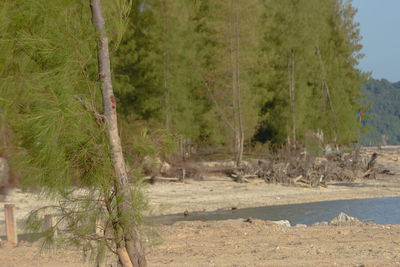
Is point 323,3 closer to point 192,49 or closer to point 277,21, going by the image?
point 277,21

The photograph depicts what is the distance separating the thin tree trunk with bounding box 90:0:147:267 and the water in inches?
360

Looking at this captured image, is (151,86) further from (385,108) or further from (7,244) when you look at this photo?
(385,108)

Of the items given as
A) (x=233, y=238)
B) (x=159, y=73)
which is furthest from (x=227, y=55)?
(x=233, y=238)

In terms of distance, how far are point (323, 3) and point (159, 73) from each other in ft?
50.6

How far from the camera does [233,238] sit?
10.3 m

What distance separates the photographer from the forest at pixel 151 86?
5195mm

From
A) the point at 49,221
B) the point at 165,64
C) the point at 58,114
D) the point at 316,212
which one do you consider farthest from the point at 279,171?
the point at 58,114

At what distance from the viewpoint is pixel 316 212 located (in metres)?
16.2

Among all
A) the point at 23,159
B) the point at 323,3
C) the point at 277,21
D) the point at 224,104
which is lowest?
the point at 23,159

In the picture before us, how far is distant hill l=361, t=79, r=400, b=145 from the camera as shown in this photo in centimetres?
13838

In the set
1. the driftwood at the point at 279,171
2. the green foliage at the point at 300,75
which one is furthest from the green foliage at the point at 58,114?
the green foliage at the point at 300,75

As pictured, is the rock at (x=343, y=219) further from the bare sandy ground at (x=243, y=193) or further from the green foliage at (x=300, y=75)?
the green foliage at (x=300, y=75)

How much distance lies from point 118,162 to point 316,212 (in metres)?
12.0

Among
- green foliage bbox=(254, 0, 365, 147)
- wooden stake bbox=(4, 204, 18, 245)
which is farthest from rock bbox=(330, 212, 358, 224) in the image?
green foliage bbox=(254, 0, 365, 147)
